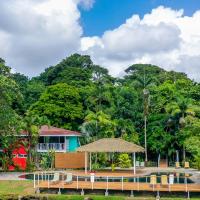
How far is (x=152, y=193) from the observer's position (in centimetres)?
2566

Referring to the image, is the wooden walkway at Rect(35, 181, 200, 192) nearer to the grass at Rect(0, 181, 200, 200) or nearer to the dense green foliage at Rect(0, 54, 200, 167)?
the grass at Rect(0, 181, 200, 200)

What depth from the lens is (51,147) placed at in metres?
46.9

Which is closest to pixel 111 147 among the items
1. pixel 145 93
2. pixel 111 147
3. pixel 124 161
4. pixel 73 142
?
pixel 111 147

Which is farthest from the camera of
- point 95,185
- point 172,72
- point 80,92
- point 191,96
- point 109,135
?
point 172,72

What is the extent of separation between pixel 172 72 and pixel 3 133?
42.1m

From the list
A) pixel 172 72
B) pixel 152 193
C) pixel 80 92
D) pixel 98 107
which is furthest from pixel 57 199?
pixel 172 72

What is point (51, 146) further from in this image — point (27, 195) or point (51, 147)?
point (27, 195)

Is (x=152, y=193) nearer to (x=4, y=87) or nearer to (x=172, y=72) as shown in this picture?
(x=4, y=87)

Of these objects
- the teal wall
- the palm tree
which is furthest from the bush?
the teal wall

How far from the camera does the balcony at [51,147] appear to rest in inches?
1837

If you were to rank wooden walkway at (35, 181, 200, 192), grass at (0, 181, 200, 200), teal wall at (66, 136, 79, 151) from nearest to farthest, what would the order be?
grass at (0, 181, 200, 200)
wooden walkway at (35, 181, 200, 192)
teal wall at (66, 136, 79, 151)

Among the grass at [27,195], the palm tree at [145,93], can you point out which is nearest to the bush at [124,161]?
the palm tree at [145,93]

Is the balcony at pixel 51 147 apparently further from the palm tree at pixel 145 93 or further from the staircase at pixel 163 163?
the staircase at pixel 163 163

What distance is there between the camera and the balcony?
1837 inches
